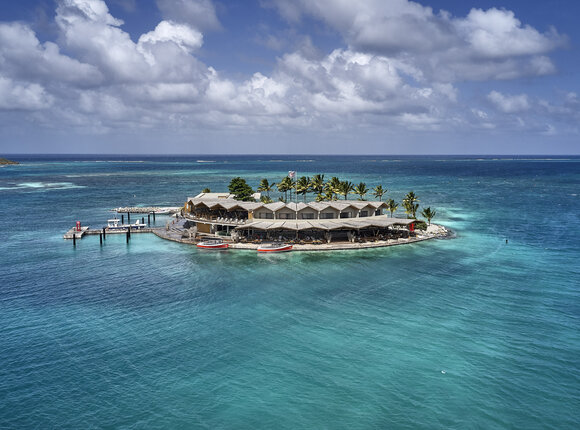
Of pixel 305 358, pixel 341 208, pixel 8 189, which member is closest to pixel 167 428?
pixel 305 358

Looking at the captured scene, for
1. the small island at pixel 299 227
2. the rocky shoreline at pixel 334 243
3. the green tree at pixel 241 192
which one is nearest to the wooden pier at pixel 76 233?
the rocky shoreline at pixel 334 243

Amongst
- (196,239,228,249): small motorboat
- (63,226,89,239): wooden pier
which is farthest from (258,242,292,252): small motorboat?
(63,226,89,239): wooden pier

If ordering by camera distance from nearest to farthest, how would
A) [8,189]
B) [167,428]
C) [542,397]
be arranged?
[167,428] → [542,397] → [8,189]

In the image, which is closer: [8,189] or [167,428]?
[167,428]

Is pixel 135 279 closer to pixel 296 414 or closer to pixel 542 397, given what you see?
pixel 296 414

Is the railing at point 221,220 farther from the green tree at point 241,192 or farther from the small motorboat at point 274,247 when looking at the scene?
the green tree at point 241,192

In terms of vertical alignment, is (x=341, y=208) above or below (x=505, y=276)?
above

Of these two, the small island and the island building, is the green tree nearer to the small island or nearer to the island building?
the small island
